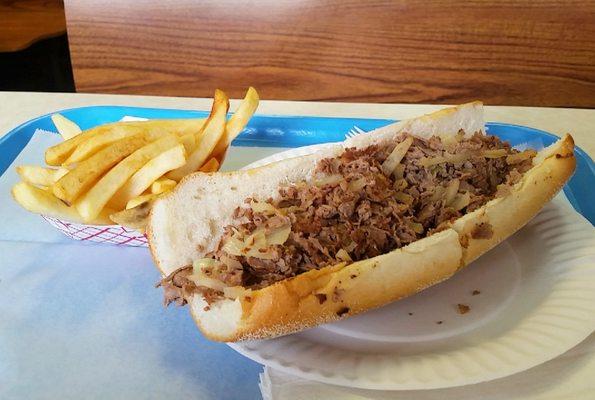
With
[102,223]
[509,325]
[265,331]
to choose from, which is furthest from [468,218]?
[102,223]

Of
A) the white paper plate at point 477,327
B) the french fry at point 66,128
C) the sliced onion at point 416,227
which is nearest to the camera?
the white paper plate at point 477,327

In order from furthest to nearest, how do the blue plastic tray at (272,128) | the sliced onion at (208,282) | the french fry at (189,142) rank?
the blue plastic tray at (272,128), the french fry at (189,142), the sliced onion at (208,282)

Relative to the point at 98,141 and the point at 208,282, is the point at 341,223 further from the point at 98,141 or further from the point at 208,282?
the point at 98,141

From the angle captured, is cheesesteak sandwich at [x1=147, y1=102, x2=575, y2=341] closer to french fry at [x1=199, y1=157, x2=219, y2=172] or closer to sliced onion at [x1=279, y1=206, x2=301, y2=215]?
sliced onion at [x1=279, y1=206, x2=301, y2=215]

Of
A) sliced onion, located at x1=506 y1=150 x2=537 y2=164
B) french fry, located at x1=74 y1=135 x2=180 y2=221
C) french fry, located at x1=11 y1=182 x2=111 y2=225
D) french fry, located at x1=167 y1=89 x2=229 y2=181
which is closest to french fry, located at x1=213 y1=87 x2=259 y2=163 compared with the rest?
french fry, located at x1=167 y1=89 x2=229 y2=181

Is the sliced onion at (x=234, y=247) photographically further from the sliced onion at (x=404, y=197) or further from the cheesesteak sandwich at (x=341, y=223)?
the sliced onion at (x=404, y=197)

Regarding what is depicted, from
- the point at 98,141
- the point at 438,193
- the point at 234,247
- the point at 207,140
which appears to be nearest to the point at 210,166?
the point at 207,140

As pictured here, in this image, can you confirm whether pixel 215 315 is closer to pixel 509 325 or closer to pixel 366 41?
pixel 509 325

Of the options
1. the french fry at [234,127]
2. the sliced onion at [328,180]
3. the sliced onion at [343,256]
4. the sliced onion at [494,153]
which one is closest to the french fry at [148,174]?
the french fry at [234,127]
